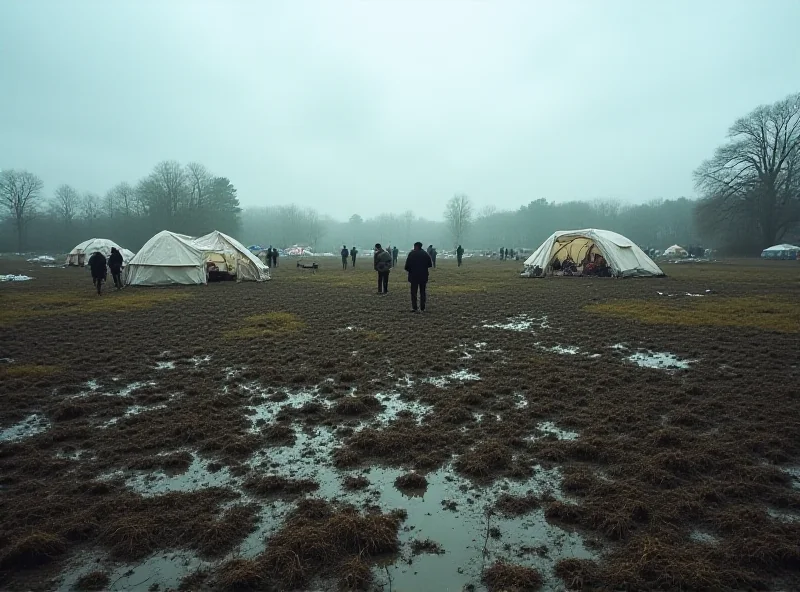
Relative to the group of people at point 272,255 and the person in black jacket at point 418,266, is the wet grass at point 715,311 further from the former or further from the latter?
the group of people at point 272,255

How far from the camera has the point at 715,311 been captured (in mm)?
12930

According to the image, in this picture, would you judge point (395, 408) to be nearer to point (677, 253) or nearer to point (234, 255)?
point (234, 255)

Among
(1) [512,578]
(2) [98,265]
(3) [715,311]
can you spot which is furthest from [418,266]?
(2) [98,265]

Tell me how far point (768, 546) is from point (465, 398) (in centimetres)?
346

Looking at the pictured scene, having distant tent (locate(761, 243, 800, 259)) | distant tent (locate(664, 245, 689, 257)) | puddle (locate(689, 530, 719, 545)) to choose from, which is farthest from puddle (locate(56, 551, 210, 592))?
distant tent (locate(664, 245, 689, 257))

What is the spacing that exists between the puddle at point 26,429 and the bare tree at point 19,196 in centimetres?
8684

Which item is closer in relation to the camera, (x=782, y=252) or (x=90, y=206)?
(x=782, y=252)

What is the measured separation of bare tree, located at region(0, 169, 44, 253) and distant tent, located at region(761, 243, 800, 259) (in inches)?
4156

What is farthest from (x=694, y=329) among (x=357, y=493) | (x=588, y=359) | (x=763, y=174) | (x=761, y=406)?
(x=763, y=174)

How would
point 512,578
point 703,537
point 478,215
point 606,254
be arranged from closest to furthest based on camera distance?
point 512,578 < point 703,537 < point 606,254 < point 478,215

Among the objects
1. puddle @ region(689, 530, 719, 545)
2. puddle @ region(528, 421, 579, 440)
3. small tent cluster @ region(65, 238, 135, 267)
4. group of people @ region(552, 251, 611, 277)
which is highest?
small tent cluster @ region(65, 238, 135, 267)

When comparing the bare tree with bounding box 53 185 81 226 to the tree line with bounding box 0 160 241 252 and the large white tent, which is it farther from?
the large white tent

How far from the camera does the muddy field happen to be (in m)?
2.98

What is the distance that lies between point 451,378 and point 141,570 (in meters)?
4.87
